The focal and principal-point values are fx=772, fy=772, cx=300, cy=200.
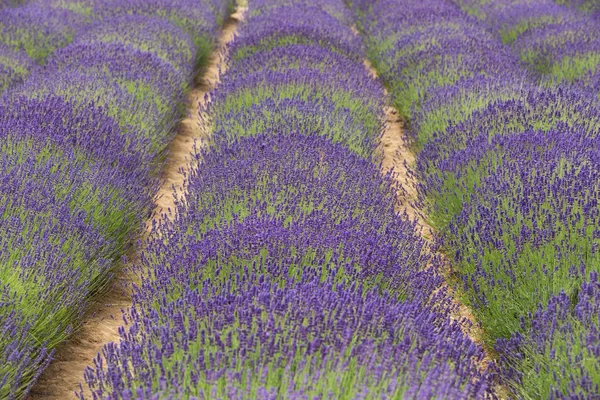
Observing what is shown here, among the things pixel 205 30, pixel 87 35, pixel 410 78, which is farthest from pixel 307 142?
pixel 205 30

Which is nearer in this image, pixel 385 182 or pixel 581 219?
pixel 581 219

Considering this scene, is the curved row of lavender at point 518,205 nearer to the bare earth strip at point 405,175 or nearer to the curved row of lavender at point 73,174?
the bare earth strip at point 405,175

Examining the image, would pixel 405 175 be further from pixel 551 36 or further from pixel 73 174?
pixel 551 36

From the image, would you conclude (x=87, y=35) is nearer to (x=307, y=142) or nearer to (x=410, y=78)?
(x=410, y=78)

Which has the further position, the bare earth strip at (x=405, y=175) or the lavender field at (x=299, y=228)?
the bare earth strip at (x=405, y=175)

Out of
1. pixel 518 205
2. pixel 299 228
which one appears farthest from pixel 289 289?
pixel 518 205

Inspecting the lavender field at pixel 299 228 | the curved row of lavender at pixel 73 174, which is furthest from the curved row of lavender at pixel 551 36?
the curved row of lavender at pixel 73 174
